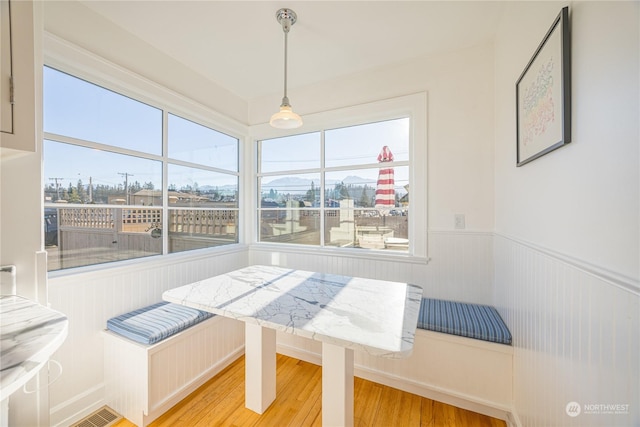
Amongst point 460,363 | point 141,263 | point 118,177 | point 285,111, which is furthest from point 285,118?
point 460,363

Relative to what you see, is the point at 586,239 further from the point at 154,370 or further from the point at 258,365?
the point at 154,370

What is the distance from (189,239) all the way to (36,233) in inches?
54.9

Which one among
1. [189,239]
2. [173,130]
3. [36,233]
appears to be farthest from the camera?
[189,239]

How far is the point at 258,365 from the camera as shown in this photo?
63.7 inches

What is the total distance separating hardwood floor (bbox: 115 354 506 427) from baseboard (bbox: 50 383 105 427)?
25 centimetres

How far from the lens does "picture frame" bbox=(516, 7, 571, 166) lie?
3.08ft

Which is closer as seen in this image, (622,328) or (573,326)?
(622,328)

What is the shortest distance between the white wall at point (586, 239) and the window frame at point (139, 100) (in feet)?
8.35

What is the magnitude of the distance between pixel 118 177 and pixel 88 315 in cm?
98

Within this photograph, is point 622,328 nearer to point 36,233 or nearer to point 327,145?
point 36,233

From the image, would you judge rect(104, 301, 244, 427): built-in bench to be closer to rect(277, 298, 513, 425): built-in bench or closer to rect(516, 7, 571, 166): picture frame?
rect(277, 298, 513, 425): built-in bench

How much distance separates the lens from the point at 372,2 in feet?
5.27

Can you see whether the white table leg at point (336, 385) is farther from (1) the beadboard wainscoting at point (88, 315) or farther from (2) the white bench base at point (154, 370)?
(1) the beadboard wainscoting at point (88, 315)

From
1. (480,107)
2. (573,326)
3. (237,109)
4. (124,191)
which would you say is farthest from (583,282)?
(237,109)
